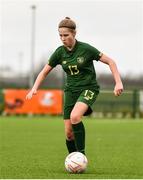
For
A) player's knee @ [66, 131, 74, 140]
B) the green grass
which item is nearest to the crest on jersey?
player's knee @ [66, 131, 74, 140]

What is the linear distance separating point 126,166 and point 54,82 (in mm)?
64291

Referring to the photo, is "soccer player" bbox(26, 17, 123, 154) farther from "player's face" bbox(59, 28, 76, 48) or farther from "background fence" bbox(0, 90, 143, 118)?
"background fence" bbox(0, 90, 143, 118)

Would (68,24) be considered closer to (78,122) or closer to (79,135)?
(78,122)

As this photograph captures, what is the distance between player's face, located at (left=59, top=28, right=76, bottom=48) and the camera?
10.0 meters

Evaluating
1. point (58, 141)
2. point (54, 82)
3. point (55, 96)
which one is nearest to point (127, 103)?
point (55, 96)

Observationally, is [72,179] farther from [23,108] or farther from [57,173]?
[23,108]

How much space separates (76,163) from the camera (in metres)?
10.0

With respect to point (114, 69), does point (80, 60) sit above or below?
above

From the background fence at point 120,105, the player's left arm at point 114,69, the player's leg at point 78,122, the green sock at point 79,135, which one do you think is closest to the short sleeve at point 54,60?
the player's left arm at point 114,69

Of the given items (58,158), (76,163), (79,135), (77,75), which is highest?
(77,75)

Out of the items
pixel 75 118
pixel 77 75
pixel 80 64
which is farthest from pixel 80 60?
pixel 75 118

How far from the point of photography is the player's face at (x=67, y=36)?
33.0 feet

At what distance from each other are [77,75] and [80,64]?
0.19m

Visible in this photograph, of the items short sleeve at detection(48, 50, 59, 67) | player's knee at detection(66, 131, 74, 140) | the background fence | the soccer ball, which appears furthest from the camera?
the background fence
